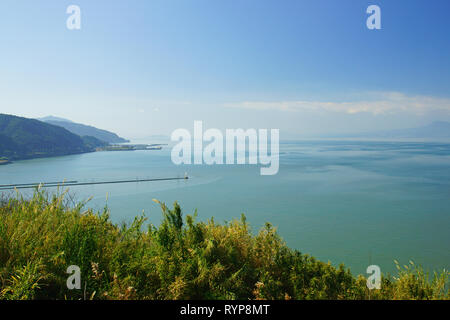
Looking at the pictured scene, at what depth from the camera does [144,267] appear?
2670 mm

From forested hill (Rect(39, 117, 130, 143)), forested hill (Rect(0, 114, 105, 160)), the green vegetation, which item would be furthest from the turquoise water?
forested hill (Rect(39, 117, 130, 143))

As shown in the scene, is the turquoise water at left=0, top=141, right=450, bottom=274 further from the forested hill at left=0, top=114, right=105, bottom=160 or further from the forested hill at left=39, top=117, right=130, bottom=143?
the forested hill at left=39, top=117, right=130, bottom=143

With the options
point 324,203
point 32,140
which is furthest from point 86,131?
point 324,203

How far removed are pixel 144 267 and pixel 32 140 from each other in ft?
275

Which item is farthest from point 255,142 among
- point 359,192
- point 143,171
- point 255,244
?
point 255,244

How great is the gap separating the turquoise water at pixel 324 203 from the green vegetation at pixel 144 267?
11871mm

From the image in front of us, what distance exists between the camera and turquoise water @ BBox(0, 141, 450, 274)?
1661cm

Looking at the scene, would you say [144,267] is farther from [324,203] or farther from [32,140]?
[32,140]

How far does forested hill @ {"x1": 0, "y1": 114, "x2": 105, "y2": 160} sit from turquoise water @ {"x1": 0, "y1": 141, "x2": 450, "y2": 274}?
68.4 ft

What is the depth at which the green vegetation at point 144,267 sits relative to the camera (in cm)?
234

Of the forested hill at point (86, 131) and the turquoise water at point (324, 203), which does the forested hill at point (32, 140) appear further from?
the forested hill at point (86, 131)
